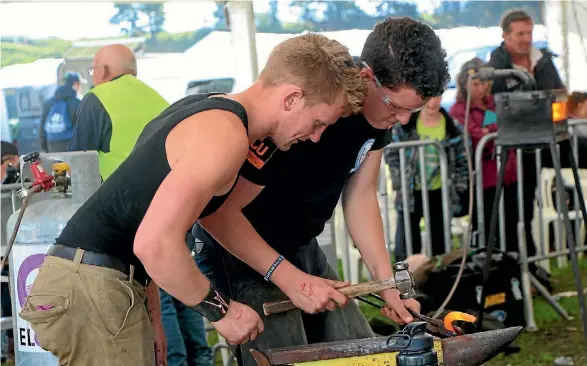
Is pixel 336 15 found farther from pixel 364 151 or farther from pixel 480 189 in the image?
pixel 364 151

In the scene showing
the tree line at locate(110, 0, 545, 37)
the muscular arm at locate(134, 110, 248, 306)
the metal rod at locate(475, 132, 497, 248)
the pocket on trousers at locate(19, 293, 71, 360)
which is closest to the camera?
the muscular arm at locate(134, 110, 248, 306)

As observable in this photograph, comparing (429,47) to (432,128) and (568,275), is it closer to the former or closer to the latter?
(432,128)

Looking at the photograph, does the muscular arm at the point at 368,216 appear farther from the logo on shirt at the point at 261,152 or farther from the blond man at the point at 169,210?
the blond man at the point at 169,210

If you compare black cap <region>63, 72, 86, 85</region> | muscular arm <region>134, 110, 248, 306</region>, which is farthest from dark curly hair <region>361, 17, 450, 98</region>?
black cap <region>63, 72, 86, 85</region>

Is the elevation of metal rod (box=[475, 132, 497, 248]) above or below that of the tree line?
below

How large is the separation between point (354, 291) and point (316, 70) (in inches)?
29.3

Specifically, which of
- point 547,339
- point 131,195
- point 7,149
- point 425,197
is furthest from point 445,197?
point 131,195

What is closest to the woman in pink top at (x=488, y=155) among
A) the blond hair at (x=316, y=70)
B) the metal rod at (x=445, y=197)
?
the metal rod at (x=445, y=197)

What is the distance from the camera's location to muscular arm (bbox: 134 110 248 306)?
2.14 metres

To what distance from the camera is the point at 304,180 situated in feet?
9.14

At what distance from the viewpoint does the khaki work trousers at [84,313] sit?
2525 mm

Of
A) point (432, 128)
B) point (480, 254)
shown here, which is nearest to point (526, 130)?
point (480, 254)

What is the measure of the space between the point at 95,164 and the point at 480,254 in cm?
309

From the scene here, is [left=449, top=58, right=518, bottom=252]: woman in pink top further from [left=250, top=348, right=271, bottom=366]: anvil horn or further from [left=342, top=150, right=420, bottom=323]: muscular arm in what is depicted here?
[left=250, top=348, right=271, bottom=366]: anvil horn
